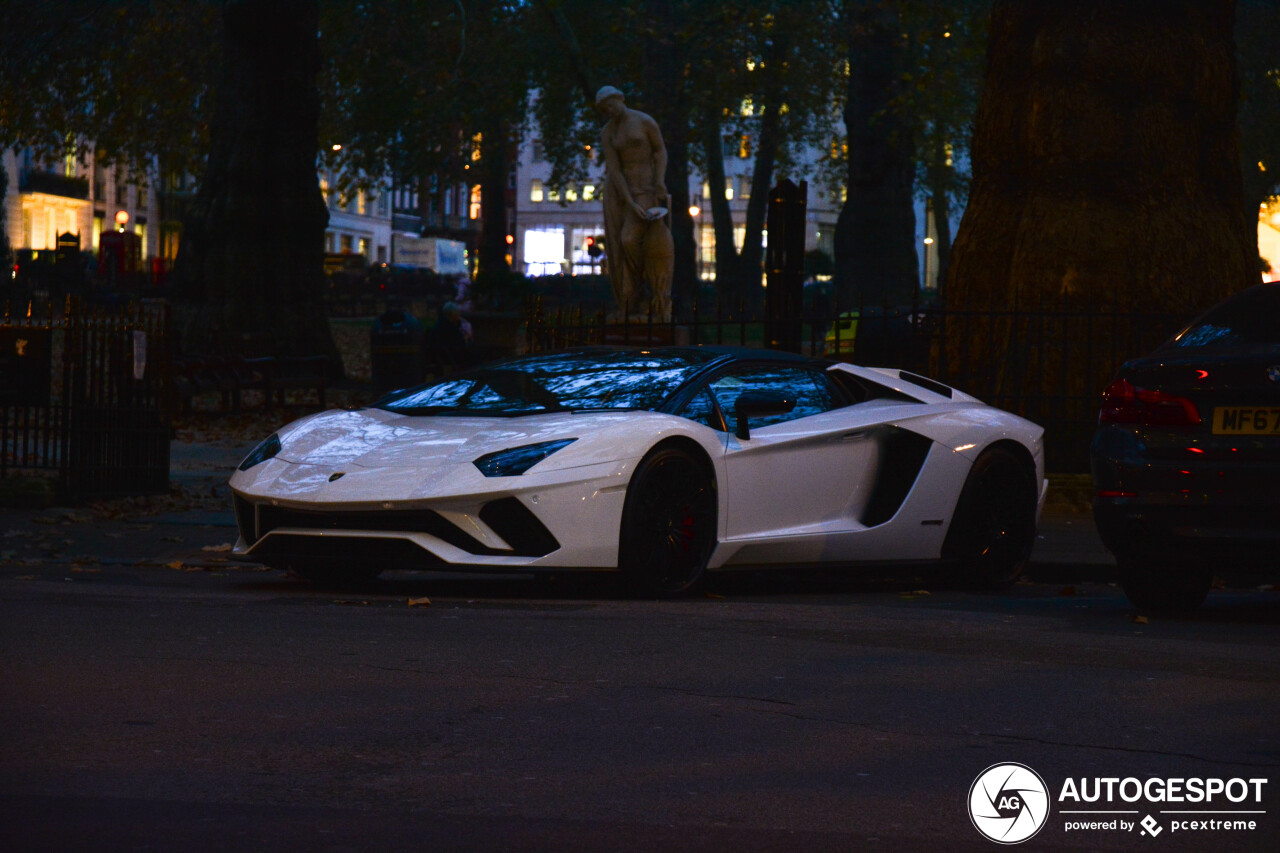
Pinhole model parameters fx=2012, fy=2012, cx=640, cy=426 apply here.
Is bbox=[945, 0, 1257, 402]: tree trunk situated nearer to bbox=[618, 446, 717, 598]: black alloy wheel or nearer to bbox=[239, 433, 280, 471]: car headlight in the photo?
bbox=[618, 446, 717, 598]: black alloy wheel

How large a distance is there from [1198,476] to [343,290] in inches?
1933

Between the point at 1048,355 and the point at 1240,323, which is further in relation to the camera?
the point at 1048,355

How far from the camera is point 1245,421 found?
307 inches

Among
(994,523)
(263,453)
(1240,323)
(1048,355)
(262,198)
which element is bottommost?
(994,523)

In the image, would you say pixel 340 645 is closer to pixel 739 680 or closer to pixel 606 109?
pixel 739 680

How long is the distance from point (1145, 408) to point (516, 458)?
→ 8.36ft

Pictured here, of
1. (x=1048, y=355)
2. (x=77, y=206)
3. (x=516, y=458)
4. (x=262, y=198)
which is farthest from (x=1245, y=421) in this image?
(x=77, y=206)

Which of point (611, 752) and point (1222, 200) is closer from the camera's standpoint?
point (611, 752)

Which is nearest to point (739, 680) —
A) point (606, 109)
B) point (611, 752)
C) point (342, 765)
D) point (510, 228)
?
point (611, 752)

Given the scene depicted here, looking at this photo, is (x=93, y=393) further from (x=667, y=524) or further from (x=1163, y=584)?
(x=1163, y=584)

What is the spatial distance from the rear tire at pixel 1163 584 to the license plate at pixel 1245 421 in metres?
0.72

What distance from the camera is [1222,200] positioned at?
1447 cm

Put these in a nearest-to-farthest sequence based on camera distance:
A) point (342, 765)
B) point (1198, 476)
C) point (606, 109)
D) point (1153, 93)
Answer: point (342, 765) < point (1198, 476) < point (1153, 93) < point (606, 109)

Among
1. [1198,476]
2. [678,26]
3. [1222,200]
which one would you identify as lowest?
[1198,476]
